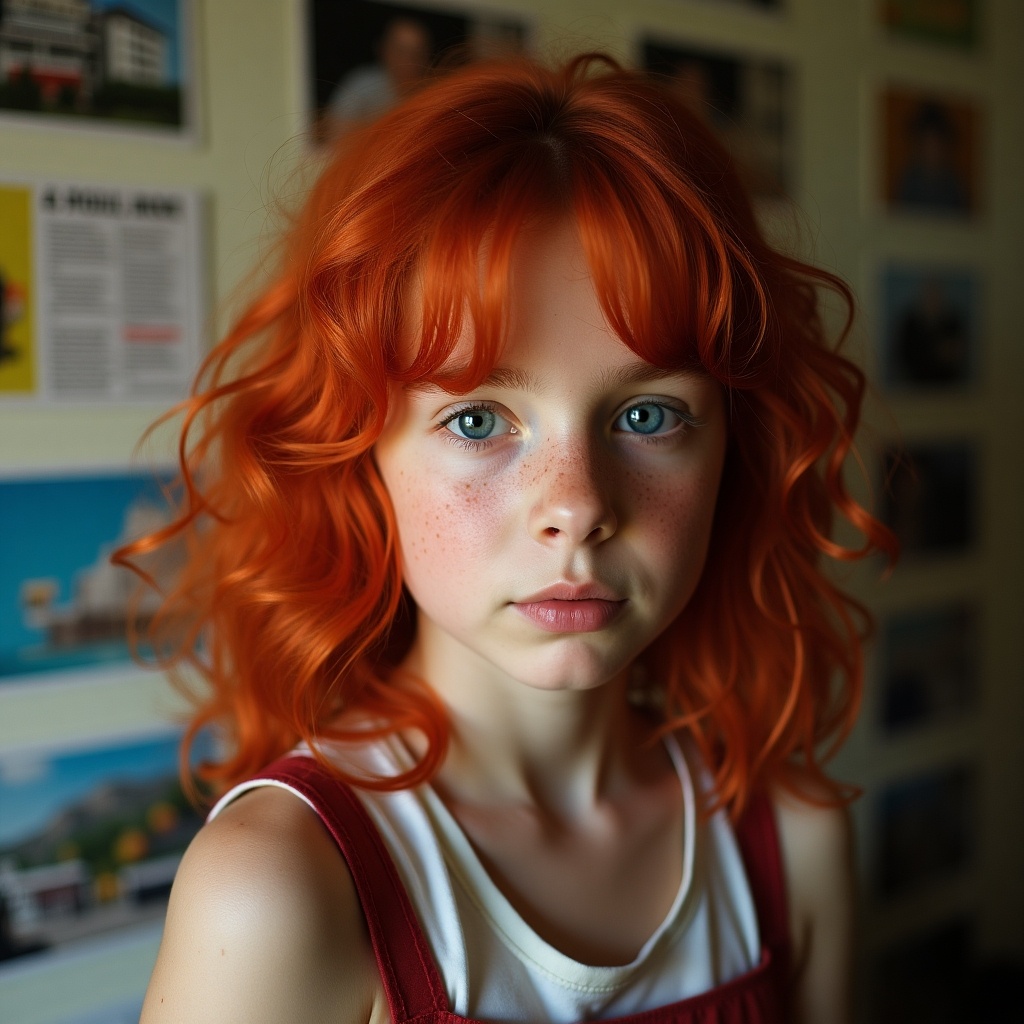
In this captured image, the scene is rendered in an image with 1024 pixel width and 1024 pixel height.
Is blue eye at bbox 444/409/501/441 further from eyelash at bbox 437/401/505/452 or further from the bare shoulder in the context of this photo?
the bare shoulder

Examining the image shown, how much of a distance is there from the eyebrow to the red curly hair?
0.01m

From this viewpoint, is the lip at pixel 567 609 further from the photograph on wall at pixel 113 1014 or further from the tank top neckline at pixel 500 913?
the photograph on wall at pixel 113 1014

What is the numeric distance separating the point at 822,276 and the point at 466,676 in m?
0.45

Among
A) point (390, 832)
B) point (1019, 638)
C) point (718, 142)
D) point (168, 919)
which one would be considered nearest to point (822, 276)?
point (718, 142)

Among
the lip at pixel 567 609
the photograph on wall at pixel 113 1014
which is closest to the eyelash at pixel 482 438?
the lip at pixel 567 609

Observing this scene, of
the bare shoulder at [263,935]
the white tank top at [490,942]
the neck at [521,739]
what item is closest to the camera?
the bare shoulder at [263,935]

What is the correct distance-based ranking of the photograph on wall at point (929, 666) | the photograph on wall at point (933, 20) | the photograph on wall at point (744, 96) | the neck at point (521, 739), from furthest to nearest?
the photograph on wall at point (929, 666)
the photograph on wall at point (933, 20)
the photograph on wall at point (744, 96)
the neck at point (521, 739)

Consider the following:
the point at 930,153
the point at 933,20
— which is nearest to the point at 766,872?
the point at 930,153

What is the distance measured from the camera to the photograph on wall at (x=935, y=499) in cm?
165

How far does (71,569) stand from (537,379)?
0.60 metres

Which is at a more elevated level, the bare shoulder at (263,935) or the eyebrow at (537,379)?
the eyebrow at (537,379)

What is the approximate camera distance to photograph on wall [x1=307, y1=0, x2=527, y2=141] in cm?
113

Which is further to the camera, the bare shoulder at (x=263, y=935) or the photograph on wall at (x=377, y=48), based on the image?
the photograph on wall at (x=377, y=48)

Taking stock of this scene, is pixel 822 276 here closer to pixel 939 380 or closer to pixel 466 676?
pixel 466 676
